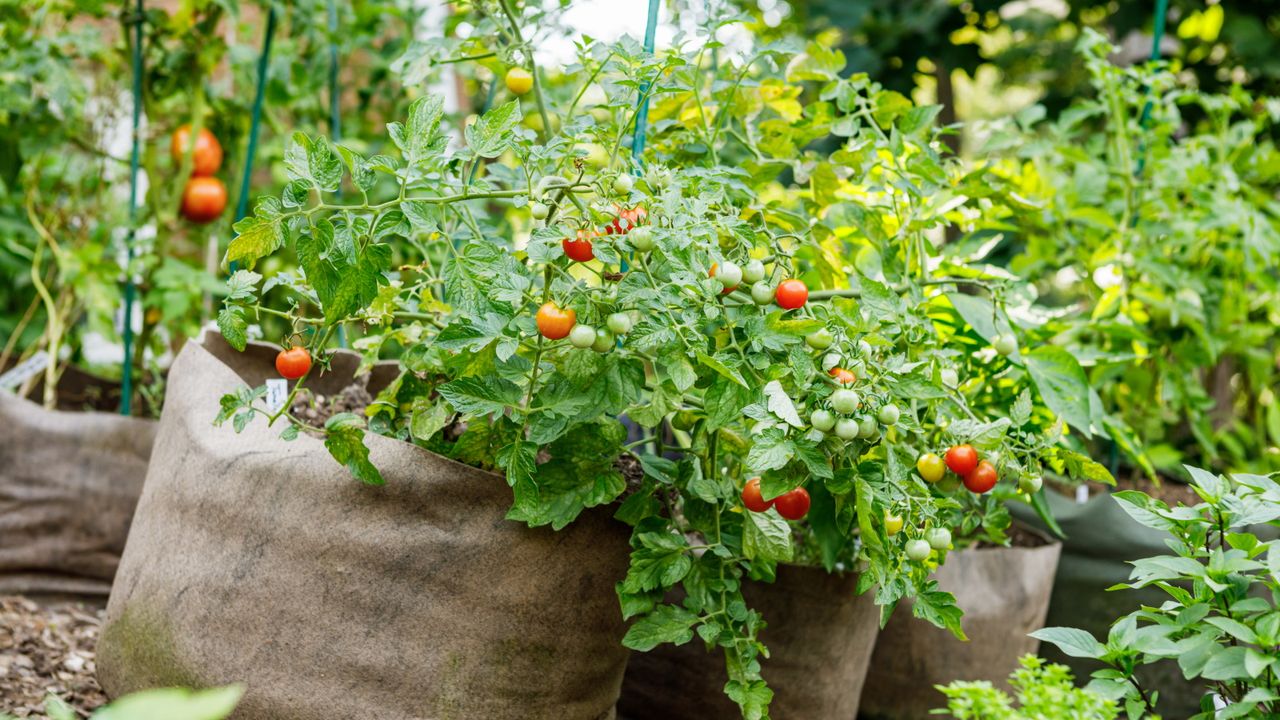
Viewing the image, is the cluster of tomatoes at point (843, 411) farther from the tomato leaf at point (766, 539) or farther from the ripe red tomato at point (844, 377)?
the tomato leaf at point (766, 539)

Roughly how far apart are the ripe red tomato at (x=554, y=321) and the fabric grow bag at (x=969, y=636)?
968mm

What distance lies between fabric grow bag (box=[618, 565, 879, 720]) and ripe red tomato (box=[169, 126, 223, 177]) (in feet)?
5.02

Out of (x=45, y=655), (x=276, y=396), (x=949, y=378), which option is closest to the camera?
(x=949, y=378)

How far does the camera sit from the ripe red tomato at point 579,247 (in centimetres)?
104

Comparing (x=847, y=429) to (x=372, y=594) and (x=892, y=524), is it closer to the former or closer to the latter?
(x=892, y=524)

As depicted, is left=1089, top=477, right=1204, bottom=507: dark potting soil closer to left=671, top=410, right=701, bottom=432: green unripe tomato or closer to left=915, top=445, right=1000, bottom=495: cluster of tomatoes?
left=915, top=445, right=1000, bottom=495: cluster of tomatoes

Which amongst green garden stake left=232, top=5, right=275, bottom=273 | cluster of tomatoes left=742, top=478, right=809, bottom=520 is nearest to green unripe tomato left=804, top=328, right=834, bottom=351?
cluster of tomatoes left=742, top=478, right=809, bottom=520

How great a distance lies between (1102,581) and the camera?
1.89m

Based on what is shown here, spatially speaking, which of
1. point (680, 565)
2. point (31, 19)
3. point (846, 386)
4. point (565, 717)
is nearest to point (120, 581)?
point (565, 717)

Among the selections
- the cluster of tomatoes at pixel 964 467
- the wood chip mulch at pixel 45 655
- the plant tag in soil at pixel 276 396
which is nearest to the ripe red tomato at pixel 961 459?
the cluster of tomatoes at pixel 964 467

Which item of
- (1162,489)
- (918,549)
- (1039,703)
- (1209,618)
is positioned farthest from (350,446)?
(1162,489)

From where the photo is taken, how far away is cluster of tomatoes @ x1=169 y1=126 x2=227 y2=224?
91.5 inches

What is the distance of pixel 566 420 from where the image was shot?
43.5 inches

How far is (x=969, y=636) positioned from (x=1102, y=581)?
1.12 ft
